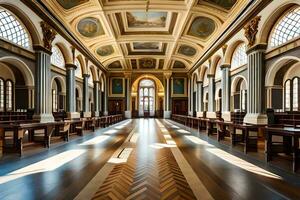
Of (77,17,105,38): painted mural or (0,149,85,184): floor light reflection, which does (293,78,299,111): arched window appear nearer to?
(0,149,85,184): floor light reflection

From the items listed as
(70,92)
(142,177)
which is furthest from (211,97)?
(142,177)

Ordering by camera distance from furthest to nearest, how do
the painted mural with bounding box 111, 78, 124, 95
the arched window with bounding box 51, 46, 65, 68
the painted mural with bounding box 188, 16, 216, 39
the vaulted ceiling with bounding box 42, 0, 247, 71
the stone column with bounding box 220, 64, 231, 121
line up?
the painted mural with bounding box 111, 78, 124, 95 → the arched window with bounding box 51, 46, 65, 68 → the stone column with bounding box 220, 64, 231, 121 → the painted mural with bounding box 188, 16, 216, 39 → the vaulted ceiling with bounding box 42, 0, 247, 71

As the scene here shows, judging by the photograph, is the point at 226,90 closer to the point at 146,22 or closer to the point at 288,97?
the point at 288,97

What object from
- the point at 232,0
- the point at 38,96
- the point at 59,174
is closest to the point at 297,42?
the point at 232,0

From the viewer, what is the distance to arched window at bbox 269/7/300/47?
453 inches

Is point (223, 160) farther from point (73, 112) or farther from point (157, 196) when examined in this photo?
point (73, 112)

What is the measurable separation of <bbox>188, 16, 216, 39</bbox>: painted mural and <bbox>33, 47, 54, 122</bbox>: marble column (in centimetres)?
998

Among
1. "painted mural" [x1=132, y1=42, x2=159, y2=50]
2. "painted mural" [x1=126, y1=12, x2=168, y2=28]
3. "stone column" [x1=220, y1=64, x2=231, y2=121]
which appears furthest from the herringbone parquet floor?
"painted mural" [x1=132, y1=42, x2=159, y2=50]

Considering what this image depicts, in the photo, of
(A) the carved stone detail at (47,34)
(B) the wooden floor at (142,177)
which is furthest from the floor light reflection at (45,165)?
(A) the carved stone detail at (47,34)

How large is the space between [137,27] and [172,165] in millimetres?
14395

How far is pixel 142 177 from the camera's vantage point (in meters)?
4.69

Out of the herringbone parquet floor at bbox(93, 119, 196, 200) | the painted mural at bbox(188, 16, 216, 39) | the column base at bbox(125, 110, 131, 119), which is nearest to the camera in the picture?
the herringbone parquet floor at bbox(93, 119, 196, 200)

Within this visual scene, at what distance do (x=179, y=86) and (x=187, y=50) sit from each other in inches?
415

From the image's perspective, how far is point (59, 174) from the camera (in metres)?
4.93
